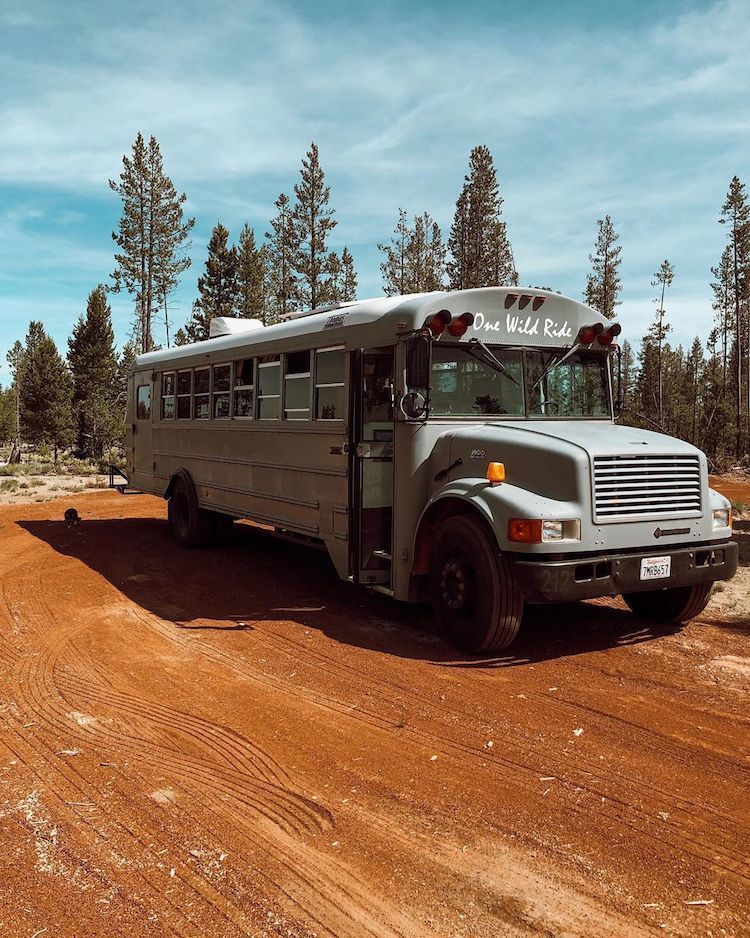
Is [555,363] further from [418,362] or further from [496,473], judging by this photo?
[496,473]

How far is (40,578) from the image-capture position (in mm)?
9297

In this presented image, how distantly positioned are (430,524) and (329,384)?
1.90 metres

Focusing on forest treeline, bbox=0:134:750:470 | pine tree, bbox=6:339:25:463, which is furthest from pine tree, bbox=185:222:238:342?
pine tree, bbox=6:339:25:463

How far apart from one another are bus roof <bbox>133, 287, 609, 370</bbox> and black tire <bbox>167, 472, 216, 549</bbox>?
4.09m

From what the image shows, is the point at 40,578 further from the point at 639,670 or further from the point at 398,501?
the point at 639,670

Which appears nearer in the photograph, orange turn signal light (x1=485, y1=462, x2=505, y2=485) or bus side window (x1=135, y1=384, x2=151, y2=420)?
orange turn signal light (x1=485, y1=462, x2=505, y2=485)

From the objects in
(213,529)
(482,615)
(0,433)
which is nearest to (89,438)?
(0,433)

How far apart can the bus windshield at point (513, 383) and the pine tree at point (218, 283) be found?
31505 millimetres

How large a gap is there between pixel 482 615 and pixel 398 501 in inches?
54.0

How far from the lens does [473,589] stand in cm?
607

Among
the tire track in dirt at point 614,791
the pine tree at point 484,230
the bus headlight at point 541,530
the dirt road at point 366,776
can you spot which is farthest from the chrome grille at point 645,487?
the pine tree at point 484,230

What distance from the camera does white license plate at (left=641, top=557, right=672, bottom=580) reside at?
19.1 ft

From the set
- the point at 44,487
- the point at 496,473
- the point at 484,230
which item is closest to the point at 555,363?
the point at 496,473

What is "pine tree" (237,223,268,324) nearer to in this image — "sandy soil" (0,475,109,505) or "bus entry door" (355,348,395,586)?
"sandy soil" (0,475,109,505)
